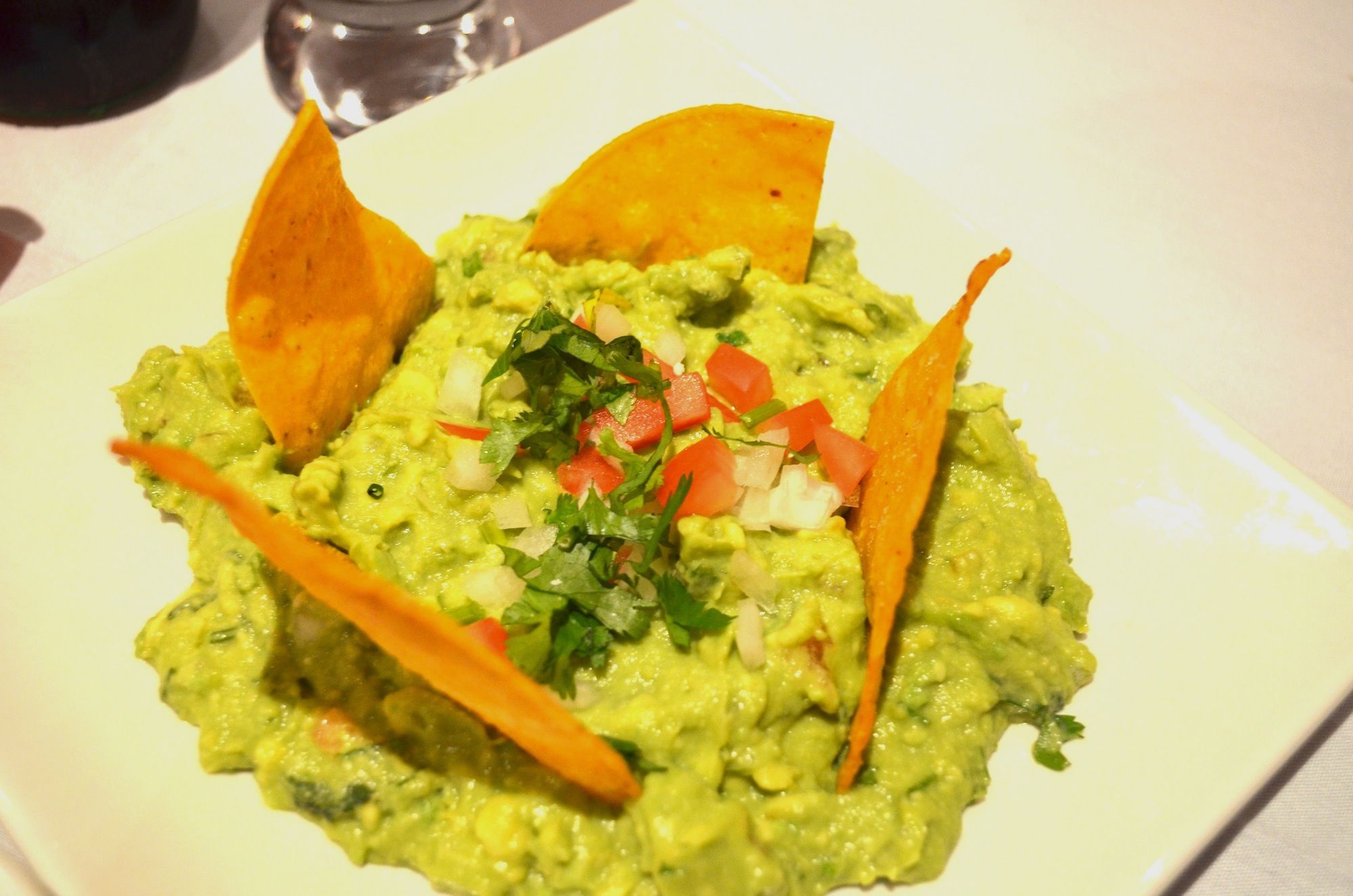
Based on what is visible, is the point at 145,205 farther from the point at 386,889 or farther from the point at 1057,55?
the point at 1057,55

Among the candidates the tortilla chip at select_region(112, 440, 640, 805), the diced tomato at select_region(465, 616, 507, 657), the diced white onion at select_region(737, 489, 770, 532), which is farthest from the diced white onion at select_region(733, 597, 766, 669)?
the diced tomato at select_region(465, 616, 507, 657)

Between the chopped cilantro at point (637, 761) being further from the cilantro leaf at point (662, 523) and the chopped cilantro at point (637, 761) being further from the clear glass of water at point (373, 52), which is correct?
the clear glass of water at point (373, 52)

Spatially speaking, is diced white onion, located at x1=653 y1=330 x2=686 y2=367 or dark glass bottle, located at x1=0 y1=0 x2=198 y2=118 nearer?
diced white onion, located at x1=653 y1=330 x2=686 y2=367

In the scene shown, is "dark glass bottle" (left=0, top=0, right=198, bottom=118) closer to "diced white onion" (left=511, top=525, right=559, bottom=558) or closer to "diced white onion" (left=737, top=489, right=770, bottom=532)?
"diced white onion" (left=511, top=525, right=559, bottom=558)

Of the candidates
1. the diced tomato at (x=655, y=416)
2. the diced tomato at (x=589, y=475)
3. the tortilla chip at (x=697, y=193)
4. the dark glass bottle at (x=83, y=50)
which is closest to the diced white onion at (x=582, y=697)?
the diced tomato at (x=589, y=475)

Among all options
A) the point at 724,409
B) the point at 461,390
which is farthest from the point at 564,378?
the point at 724,409
